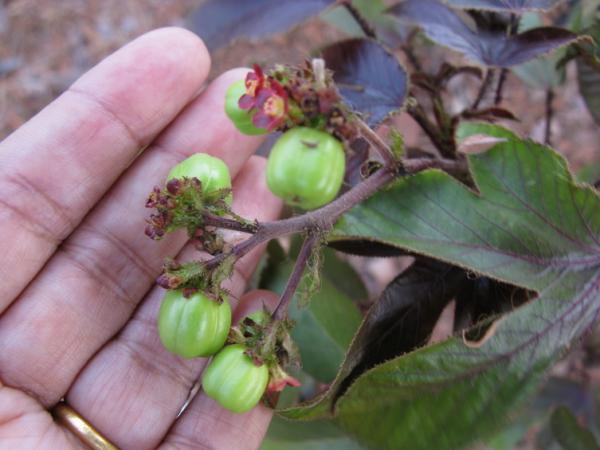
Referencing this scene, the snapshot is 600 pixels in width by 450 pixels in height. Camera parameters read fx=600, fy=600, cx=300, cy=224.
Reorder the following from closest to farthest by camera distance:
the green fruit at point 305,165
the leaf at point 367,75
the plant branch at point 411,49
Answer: the green fruit at point 305,165
the leaf at point 367,75
the plant branch at point 411,49

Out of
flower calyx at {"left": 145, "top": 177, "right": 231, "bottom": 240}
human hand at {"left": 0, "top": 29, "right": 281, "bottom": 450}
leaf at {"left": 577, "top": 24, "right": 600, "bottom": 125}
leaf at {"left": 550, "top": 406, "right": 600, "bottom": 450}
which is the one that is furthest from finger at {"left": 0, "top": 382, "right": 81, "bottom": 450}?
leaf at {"left": 577, "top": 24, "right": 600, "bottom": 125}

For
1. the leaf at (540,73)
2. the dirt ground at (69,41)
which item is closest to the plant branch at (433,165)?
the leaf at (540,73)

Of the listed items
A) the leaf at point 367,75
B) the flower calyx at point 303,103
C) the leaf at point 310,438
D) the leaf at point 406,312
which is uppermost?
the flower calyx at point 303,103

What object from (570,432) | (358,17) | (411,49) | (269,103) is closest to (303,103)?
(269,103)

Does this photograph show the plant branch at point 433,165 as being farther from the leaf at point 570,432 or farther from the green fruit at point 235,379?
the leaf at point 570,432

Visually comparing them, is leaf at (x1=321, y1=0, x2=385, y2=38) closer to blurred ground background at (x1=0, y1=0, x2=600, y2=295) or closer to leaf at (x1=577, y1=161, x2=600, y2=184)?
leaf at (x1=577, y1=161, x2=600, y2=184)

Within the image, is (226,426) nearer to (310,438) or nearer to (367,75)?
(310,438)

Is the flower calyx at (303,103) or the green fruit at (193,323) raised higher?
the flower calyx at (303,103)
